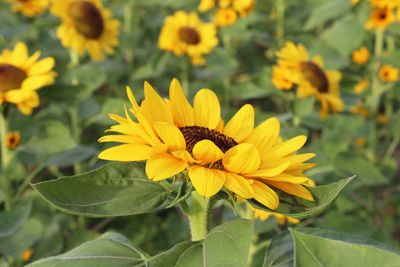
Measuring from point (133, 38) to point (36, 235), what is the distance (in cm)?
156

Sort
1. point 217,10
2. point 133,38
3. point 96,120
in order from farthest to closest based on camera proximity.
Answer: point 217,10, point 133,38, point 96,120

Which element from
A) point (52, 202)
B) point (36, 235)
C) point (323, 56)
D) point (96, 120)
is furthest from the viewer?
point (323, 56)

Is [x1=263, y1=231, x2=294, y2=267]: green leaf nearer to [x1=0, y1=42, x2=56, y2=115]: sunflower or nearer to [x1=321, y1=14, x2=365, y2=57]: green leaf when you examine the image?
[x1=0, y1=42, x2=56, y2=115]: sunflower

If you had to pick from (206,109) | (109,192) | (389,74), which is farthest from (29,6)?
(109,192)

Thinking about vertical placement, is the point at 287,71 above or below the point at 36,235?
above

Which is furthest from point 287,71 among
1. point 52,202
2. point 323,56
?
point 52,202

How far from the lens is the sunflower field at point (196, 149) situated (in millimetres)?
671

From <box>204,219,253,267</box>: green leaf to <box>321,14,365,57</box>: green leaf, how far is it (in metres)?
1.75

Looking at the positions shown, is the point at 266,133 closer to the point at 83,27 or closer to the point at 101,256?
the point at 101,256

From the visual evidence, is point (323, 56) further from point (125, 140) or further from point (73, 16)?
point (125, 140)

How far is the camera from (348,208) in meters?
2.17

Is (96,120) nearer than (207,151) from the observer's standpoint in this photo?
No

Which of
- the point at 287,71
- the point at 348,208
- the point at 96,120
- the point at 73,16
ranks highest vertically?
the point at 73,16

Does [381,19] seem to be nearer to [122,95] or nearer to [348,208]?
[348,208]
